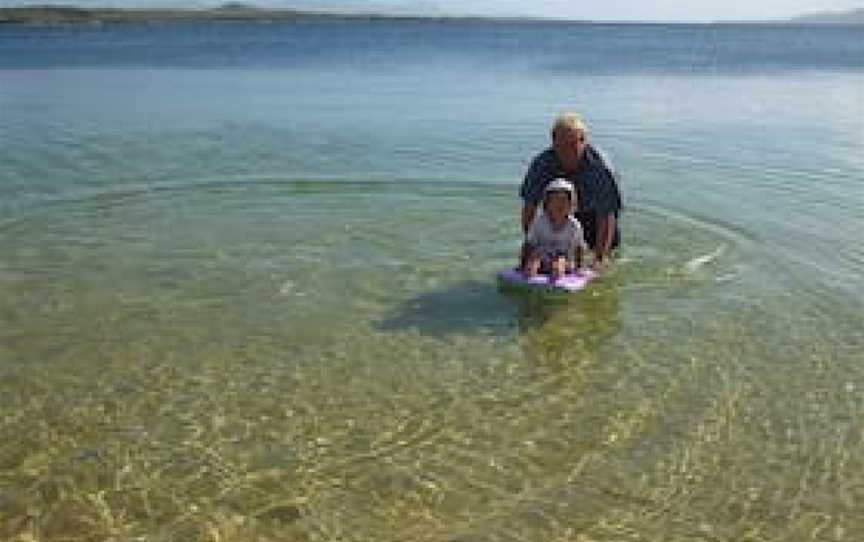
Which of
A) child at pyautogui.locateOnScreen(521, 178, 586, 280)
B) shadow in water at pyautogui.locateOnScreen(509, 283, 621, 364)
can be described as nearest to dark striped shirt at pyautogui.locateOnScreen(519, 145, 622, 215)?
child at pyautogui.locateOnScreen(521, 178, 586, 280)

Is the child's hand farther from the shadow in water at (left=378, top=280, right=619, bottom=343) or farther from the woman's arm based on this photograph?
the woman's arm

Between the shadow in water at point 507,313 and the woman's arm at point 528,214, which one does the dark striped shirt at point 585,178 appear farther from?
the shadow in water at point 507,313

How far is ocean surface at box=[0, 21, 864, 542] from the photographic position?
23.4ft

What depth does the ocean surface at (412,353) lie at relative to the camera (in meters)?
7.13

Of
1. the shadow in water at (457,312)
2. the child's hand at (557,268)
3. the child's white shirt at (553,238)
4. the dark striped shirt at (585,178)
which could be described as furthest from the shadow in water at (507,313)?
the dark striped shirt at (585,178)

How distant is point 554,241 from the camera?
1180 cm

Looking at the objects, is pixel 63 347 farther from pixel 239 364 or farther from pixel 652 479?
pixel 652 479

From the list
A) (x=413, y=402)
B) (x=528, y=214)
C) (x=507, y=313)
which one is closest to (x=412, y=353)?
(x=413, y=402)

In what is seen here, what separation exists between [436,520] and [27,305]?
6145 mm

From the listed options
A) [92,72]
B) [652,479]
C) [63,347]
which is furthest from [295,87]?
[652,479]

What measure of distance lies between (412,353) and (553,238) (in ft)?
8.80

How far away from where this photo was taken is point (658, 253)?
1348 centimetres

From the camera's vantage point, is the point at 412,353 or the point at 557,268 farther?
the point at 557,268

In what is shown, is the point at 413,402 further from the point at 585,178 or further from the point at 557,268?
the point at 585,178
